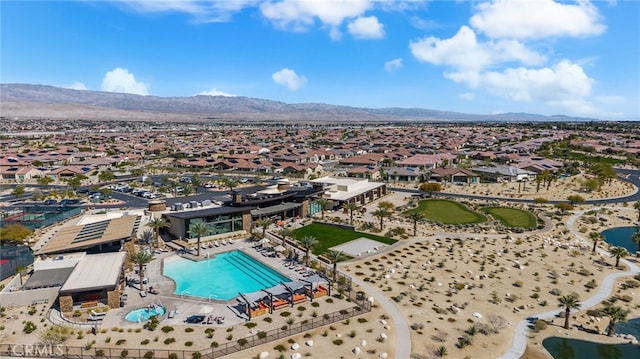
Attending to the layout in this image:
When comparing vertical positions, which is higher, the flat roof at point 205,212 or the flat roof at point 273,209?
the flat roof at point 205,212

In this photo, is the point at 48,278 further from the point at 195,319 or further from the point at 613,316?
the point at 613,316

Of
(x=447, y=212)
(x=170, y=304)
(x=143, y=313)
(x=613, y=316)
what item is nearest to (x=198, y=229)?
(x=170, y=304)

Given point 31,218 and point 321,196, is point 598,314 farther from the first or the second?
point 31,218

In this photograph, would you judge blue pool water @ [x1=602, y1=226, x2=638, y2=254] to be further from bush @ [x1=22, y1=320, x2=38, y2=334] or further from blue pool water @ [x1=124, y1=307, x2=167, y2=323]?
bush @ [x1=22, y1=320, x2=38, y2=334]

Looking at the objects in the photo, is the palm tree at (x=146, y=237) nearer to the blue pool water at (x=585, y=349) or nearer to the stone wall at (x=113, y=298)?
the stone wall at (x=113, y=298)

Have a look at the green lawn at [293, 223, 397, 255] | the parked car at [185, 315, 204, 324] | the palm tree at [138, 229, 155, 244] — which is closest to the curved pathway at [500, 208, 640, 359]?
the green lawn at [293, 223, 397, 255]

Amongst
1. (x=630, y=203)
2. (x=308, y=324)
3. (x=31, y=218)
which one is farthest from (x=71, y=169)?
(x=630, y=203)

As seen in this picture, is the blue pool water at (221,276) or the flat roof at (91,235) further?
the flat roof at (91,235)

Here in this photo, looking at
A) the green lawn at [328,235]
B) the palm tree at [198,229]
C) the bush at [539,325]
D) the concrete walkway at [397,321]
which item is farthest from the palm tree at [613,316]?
the palm tree at [198,229]
